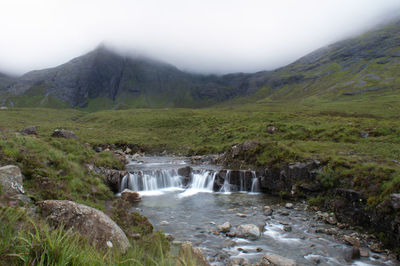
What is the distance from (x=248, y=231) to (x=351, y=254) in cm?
482

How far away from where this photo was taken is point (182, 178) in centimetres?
2645

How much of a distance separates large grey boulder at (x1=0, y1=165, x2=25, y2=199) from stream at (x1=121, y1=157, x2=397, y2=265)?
702 cm

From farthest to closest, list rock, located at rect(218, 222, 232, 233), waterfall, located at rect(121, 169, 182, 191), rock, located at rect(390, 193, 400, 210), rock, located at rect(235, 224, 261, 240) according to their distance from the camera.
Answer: waterfall, located at rect(121, 169, 182, 191)
rock, located at rect(218, 222, 232, 233)
rock, located at rect(235, 224, 261, 240)
rock, located at rect(390, 193, 400, 210)

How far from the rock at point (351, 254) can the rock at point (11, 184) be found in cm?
1378

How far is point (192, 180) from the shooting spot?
85.6 feet

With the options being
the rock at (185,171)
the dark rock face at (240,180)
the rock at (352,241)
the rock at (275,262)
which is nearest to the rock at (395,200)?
the rock at (352,241)

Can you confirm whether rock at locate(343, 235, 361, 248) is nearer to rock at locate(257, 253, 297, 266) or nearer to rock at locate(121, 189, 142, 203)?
rock at locate(257, 253, 297, 266)

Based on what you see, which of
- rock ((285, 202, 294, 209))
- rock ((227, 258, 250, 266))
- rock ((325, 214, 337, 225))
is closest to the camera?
rock ((227, 258, 250, 266))

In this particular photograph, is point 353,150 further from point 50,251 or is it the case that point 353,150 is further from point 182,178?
point 50,251

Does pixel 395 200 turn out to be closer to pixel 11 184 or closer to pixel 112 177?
pixel 11 184

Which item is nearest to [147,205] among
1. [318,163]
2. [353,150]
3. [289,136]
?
[318,163]

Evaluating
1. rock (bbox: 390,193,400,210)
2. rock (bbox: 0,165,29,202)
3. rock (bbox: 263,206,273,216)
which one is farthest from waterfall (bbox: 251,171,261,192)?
rock (bbox: 0,165,29,202)

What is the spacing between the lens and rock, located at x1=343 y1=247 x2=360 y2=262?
428 inches

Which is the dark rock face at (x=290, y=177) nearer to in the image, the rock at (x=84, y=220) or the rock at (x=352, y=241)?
the rock at (x=352, y=241)
